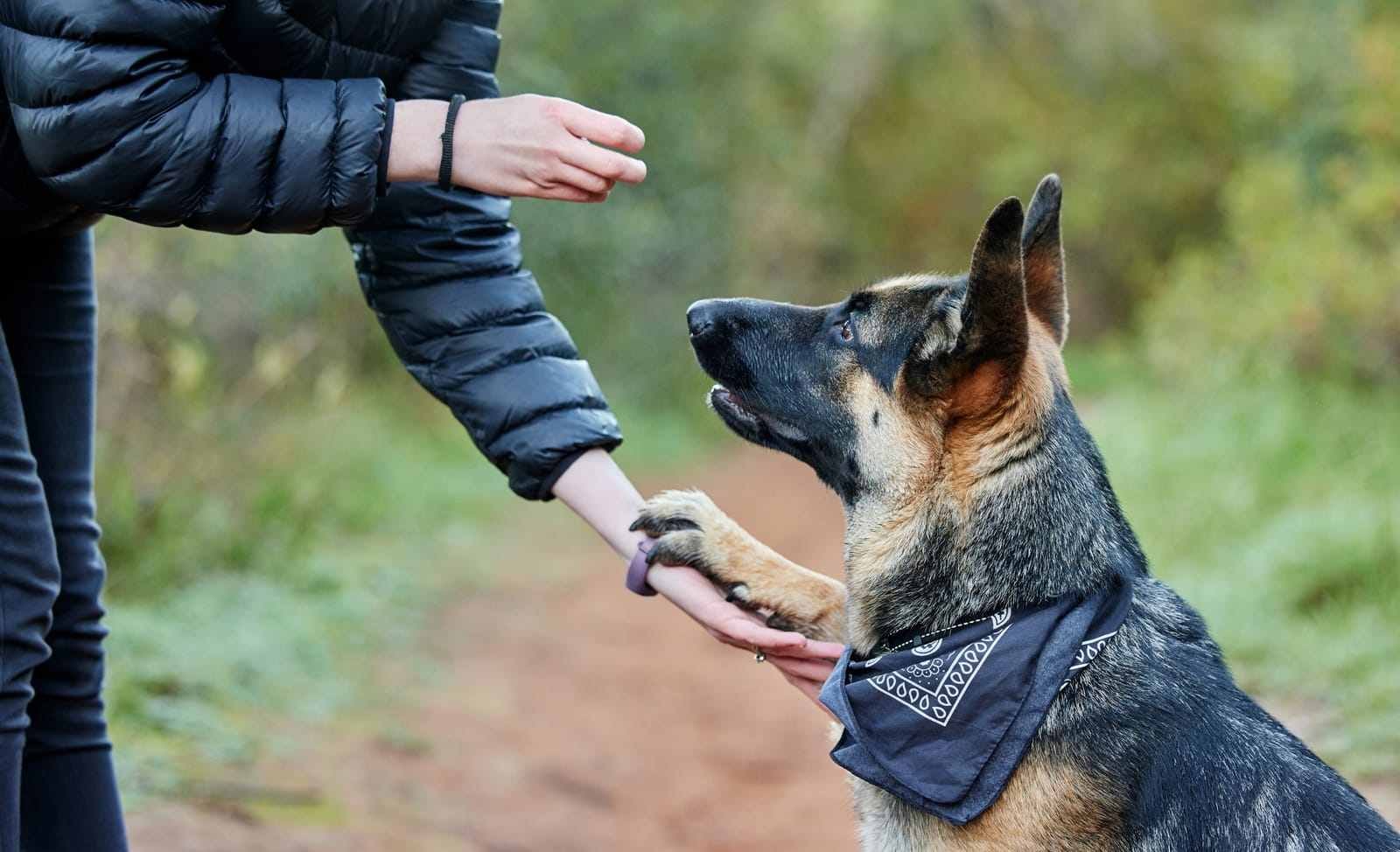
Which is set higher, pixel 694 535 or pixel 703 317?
pixel 703 317

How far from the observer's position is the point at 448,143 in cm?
246

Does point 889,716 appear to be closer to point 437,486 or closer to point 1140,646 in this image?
point 1140,646

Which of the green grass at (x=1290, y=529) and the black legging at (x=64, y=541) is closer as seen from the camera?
the black legging at (x=64, y=541)

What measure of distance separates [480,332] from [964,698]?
50.9 inches

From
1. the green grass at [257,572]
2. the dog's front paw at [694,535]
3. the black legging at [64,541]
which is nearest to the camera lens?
the black legging at [64,541]

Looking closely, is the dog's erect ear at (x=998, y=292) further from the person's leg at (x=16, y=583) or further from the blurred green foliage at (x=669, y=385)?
the blurred green foliage at (x=669, y=385)

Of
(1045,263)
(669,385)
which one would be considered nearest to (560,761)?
(1045,263)

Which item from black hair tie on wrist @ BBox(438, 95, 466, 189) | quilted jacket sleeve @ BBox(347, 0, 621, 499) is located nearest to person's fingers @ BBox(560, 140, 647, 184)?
black hair tie on wrist @ BBox(438, 95, 466, 189)

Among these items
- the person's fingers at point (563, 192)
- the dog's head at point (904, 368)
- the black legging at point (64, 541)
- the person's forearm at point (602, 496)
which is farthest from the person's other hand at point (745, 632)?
the black legging at point (64, 541)

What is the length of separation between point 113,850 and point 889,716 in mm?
1730

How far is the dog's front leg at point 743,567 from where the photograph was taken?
10.5 feet

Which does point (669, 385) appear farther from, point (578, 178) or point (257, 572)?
point (578, 178)

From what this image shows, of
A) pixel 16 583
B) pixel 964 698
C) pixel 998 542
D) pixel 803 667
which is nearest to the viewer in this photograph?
pixel 16 583

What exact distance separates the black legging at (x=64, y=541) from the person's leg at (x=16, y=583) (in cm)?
29
